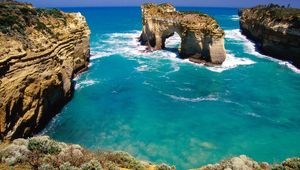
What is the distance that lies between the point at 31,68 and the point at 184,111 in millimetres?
17189

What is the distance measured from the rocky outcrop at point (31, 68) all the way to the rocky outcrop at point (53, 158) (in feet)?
32.8

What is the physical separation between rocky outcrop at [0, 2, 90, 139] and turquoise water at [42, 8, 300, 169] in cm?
242

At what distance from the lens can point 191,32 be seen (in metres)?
54.4

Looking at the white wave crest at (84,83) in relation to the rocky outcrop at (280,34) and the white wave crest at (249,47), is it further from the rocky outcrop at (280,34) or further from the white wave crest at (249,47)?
the rocky outcrop at (280,34)

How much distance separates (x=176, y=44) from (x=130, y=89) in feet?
105

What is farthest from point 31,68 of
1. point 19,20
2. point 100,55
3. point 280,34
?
point 280,34

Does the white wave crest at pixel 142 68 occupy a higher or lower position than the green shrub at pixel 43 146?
lower

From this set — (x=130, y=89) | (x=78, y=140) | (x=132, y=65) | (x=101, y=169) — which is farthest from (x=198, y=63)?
(x=101, y=169)

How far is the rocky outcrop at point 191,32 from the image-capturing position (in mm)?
52594

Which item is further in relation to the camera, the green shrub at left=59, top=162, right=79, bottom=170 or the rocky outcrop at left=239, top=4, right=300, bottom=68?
the rocky outcrop at left=239, top=4, right=300, bottom=68

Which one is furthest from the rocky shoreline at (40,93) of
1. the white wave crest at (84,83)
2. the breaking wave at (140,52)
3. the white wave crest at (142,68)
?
the breaking wave at (140,52)

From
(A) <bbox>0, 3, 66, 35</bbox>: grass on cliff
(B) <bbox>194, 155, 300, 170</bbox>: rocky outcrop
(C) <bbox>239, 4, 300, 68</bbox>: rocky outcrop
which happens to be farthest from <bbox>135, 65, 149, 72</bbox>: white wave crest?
(B) <bbox>194, 155, 300, 170</bbox>: rocky outcrop

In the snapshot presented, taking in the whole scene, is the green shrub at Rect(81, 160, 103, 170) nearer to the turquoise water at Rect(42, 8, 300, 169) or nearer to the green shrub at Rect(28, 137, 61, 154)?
the green shrub at Rect(28, 137, 61, 154)

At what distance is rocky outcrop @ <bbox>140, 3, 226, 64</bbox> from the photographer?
52.6 m
